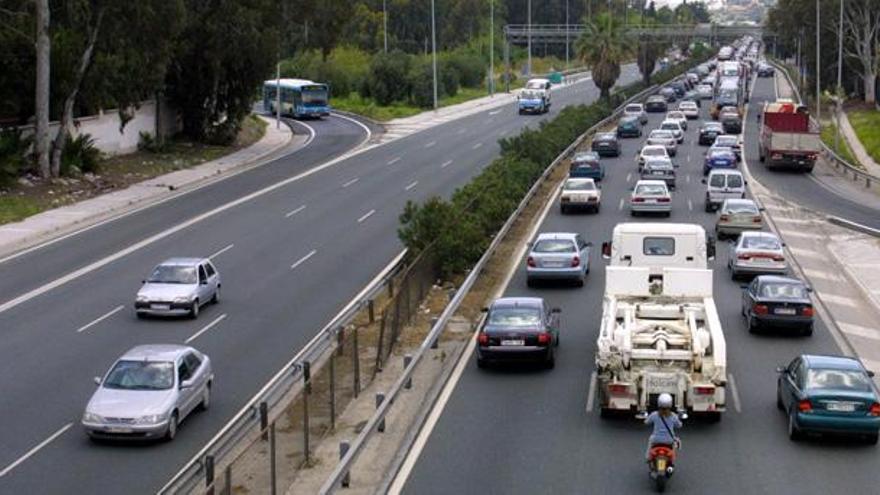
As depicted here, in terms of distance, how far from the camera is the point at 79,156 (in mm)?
61938

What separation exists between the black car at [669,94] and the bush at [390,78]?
20894mm

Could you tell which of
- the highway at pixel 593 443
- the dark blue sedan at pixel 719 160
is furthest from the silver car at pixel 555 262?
the dark blue sedan at pixel 719 160

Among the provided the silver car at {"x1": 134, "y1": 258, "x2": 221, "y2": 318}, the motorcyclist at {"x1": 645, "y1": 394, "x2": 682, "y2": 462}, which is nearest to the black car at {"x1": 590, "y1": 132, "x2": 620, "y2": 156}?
the silver car at {"x1": 134, "y1": 258, "x2": 221, "y2": 318}

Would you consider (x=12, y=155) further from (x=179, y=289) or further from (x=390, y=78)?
(x=390, y=78)

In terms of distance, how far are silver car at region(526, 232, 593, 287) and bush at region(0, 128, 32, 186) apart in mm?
26610

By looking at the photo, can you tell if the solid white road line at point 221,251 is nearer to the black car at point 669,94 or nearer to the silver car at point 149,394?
the silver car at point 149,394

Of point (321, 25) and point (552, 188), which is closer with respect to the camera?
point (552, 188)

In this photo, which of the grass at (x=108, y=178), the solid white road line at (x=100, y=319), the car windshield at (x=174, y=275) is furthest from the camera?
the grass at (x=108, y=178)

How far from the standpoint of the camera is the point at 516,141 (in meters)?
61.5

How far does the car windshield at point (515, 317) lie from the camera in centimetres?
2767

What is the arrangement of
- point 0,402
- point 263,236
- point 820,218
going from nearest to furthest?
1. point 0,402
2. point 263,236
3. point 820,218

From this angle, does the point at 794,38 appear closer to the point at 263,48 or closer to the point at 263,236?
the point at 263,48

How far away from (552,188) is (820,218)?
453 inches

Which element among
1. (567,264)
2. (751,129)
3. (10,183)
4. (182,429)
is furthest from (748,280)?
(751,129)
